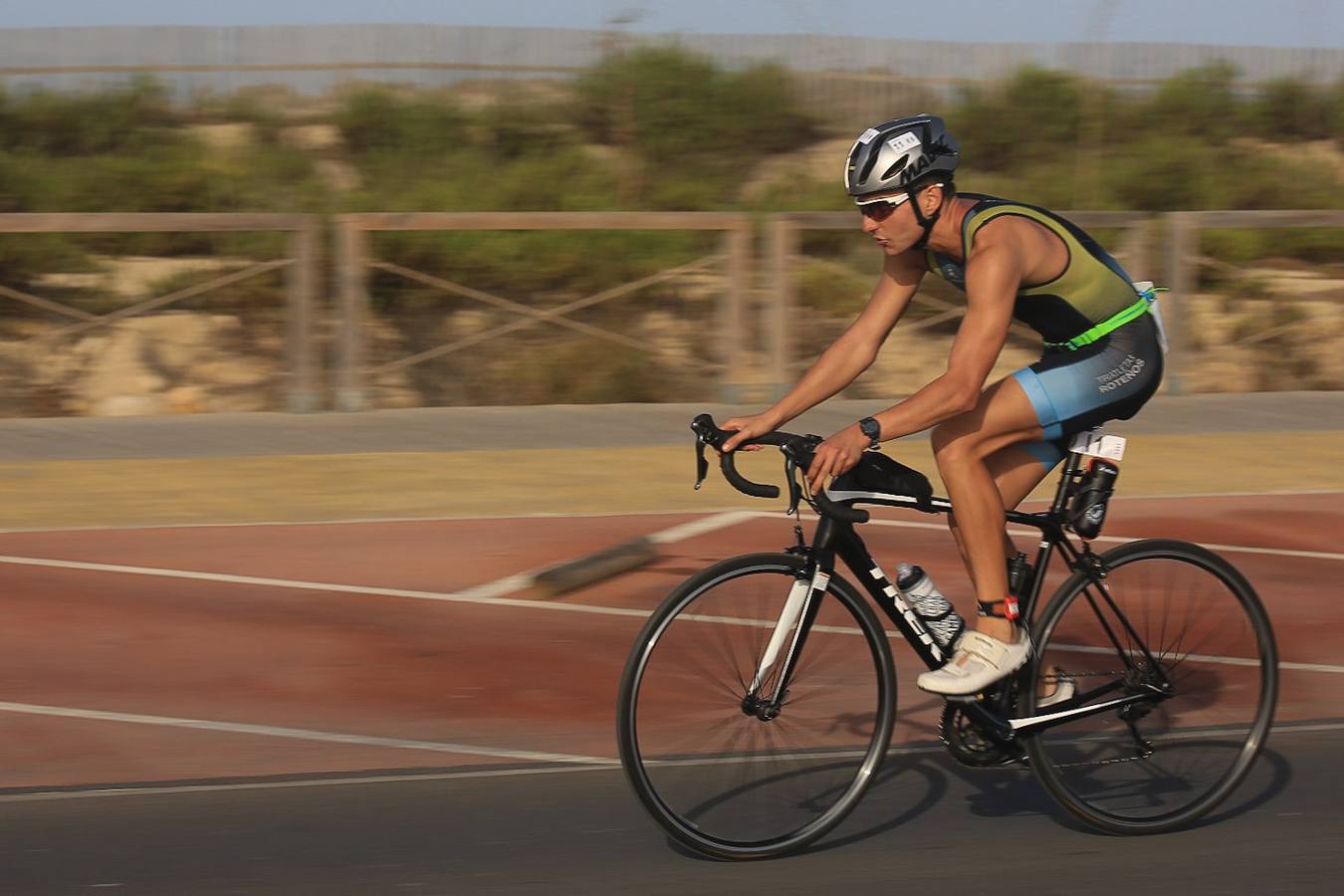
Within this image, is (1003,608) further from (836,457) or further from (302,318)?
(302,318)

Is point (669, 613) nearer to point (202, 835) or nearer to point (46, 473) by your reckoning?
point (202, 835)

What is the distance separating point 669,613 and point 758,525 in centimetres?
520

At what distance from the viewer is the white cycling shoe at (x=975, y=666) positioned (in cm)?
481

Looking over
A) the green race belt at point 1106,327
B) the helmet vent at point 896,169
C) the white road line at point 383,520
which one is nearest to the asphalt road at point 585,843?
the green race belt at point 1106,327

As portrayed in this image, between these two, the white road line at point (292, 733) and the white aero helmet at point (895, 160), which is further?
the white road line at point (292, 733)

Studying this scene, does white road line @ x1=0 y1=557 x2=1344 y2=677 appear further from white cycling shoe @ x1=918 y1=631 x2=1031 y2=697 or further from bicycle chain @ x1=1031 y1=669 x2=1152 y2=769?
white cycling shoe @ x1=918 y1=631 x2=1031 y2=697

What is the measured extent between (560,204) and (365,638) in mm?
13609

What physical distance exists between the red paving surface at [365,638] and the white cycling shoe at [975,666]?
4.00 feet

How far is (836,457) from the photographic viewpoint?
454cm

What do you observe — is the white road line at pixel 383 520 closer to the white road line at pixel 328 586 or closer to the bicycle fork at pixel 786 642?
the white road line at pixel 328 586

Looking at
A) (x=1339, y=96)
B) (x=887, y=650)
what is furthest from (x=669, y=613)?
(x=1339, y=96)

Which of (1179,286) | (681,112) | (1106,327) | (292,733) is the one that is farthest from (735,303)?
(681,112)

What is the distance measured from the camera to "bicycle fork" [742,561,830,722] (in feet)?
15.6

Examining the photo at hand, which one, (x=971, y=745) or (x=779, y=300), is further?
(x=779, y=300)
